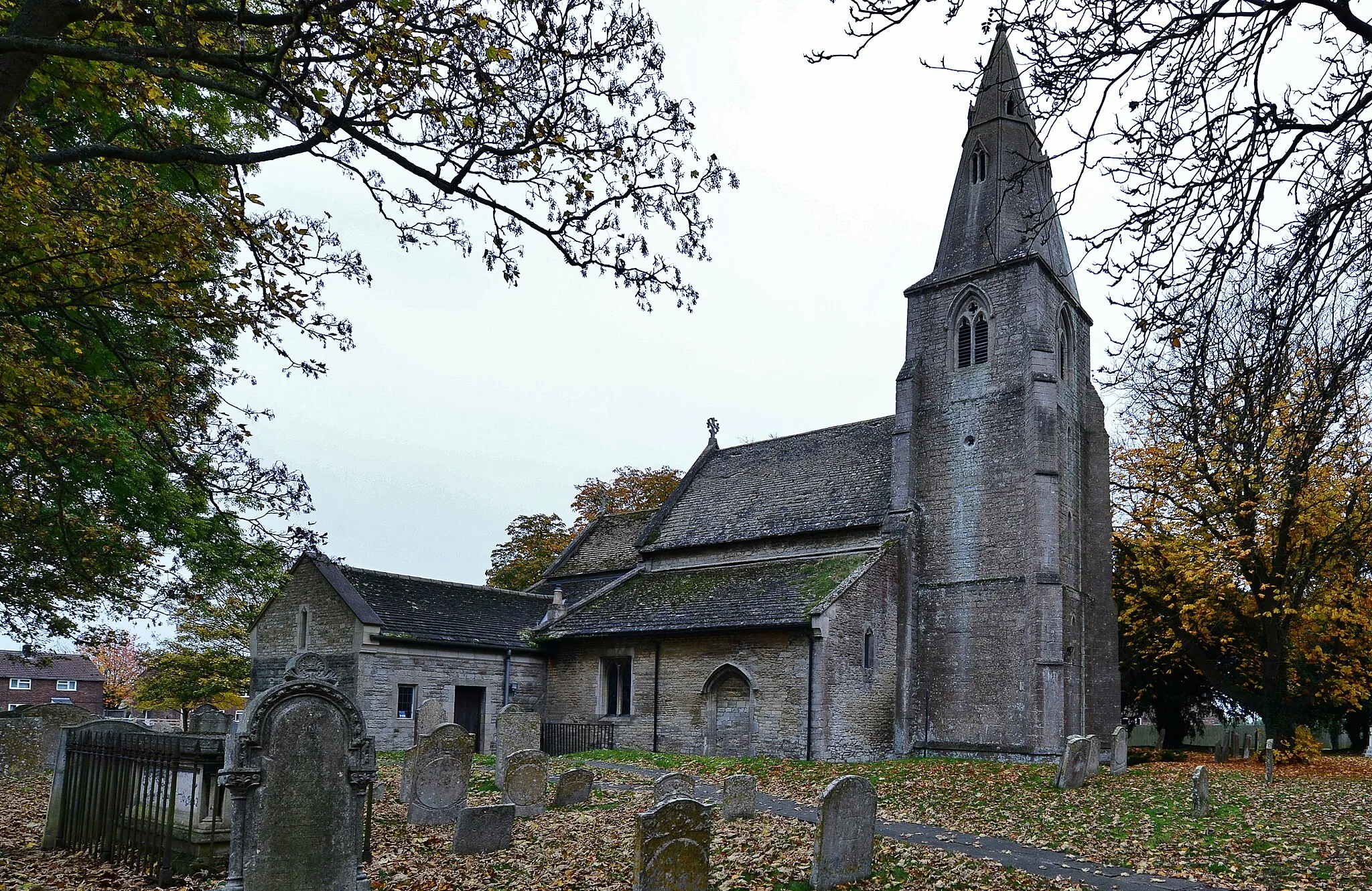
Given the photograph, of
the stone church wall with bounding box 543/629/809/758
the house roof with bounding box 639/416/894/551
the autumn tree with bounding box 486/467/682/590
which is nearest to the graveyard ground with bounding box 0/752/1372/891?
the stone church wall with bounding box 543/629/809/758

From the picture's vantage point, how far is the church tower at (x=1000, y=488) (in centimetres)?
2558

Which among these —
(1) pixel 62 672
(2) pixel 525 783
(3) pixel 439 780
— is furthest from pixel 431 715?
(1) pixel 62 672

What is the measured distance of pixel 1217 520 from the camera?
88.1ft

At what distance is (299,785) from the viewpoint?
27.2 ft

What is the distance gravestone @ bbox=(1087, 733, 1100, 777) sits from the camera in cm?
1962

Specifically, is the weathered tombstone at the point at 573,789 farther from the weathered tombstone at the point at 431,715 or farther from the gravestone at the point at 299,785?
the weathered tombstone at the point at 431,715

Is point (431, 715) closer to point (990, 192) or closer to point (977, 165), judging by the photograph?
point (990, 192)

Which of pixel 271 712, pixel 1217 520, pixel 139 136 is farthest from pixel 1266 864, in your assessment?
pixel 1217 520

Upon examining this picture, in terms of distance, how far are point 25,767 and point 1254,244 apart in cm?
2459

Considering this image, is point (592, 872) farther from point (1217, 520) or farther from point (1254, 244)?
point (1217, 520)

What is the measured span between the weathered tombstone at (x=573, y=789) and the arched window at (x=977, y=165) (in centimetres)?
2243

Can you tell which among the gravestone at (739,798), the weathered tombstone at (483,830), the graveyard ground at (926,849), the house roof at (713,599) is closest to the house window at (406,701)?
the house roof at (713,599)

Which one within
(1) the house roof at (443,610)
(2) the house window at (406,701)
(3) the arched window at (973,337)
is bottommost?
(2) the house window at (406,701)

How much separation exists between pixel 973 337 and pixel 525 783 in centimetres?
1973
